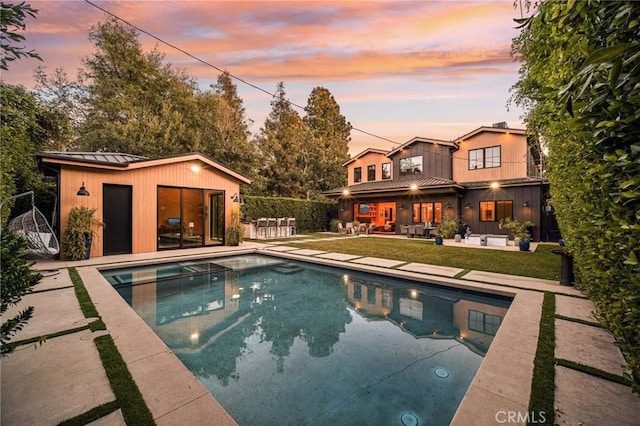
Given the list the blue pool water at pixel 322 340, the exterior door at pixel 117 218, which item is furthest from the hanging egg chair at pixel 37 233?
the exterior door at pixel 117 218

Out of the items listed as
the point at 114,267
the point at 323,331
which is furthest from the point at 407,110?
the point at 114,267

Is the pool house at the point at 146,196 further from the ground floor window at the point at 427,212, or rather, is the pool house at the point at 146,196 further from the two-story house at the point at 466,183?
the ground floor window at the point at 427,212

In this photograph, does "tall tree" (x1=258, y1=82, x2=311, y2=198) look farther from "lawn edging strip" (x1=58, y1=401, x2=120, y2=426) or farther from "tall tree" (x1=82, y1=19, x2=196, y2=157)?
"lawn edging strip" (x1=58, y1=401, x2=120, y2=426)

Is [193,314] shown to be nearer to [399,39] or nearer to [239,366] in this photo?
[239,366]

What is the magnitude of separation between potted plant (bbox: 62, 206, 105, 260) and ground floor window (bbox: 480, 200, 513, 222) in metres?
16.3

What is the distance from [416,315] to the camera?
4.64 meters

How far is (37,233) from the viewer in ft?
20.0

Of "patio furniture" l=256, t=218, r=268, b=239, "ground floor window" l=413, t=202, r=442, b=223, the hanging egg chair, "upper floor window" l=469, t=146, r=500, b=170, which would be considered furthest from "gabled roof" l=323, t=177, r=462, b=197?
the hanging egg chair

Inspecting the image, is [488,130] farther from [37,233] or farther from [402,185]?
[37,233]

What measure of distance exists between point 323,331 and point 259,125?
25393 millimetres

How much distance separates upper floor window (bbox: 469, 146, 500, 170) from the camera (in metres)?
14.7

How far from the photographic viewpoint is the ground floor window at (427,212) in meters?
15.3

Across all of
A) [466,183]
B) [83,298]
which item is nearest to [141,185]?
[83,298]

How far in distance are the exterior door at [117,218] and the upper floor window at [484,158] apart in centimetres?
1630
